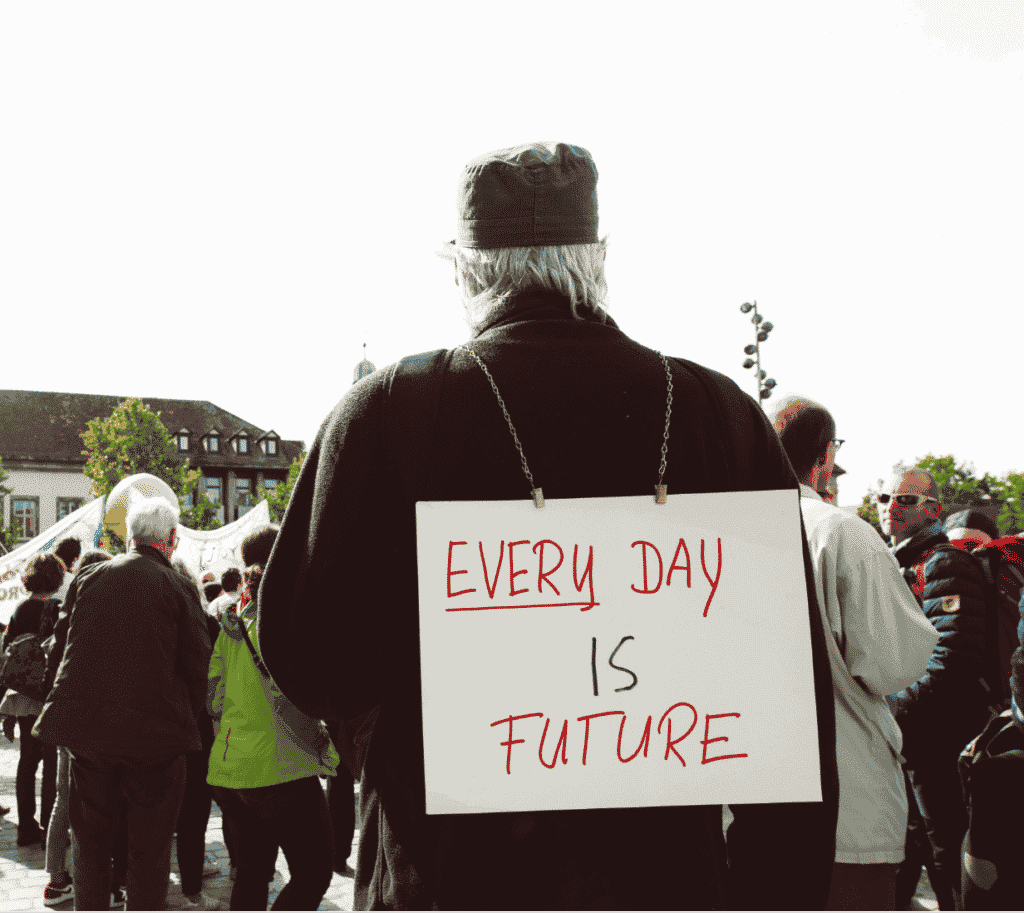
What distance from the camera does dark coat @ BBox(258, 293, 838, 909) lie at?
136 centimetres

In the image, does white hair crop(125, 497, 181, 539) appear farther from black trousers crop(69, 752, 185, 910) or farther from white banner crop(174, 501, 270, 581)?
white banner crop(174, 501, 270, 581)

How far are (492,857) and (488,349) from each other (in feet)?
2.32

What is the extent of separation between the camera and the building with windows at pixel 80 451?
56.9 meters

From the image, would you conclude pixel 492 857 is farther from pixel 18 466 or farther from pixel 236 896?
pixel 18 466

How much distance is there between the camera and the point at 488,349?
Result: 4.87ft

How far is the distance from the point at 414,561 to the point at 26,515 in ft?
203

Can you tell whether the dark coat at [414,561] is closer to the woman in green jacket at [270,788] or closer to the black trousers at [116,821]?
the woman in green jacket at [270,788]

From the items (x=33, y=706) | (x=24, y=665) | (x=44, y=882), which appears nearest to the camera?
(x=44, y=882)

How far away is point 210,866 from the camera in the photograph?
6.39 meters

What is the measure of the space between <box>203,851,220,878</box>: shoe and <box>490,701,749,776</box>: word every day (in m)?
5.64

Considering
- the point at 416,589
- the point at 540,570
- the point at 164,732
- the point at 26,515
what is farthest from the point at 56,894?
the point at 26,515

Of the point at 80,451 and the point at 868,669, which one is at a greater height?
the point at 80,451

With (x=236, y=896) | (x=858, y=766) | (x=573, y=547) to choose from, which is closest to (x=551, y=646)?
(x=573, y=547)

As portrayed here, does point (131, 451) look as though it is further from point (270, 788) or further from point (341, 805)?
point (270, 788)
